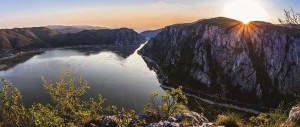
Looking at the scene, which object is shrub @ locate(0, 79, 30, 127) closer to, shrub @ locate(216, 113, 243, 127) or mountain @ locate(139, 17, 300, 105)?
shrub @ locate(216, 113, 243, 127)

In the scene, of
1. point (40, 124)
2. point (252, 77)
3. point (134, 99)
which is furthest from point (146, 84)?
point (40, 124)

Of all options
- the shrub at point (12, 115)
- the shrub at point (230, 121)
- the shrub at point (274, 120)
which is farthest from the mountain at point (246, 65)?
the shrub at point (12, 115)

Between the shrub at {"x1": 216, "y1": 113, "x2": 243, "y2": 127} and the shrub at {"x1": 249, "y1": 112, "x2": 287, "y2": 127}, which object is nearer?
the shrub at {"x1": 249, "y1": 112, "x2": 287, "y2": 127}

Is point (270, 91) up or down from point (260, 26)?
down

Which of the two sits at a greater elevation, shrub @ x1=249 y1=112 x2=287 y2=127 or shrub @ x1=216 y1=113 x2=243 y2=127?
shrub @ x1=249 y1=112 x2=287 y2=127

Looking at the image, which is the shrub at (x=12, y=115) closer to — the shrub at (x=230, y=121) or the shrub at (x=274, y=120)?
the shrub at (x=230, y=121)

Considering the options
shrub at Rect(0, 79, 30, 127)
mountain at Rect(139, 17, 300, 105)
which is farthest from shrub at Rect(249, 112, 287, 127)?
mountain at Rect(139, 17, 300, 105)

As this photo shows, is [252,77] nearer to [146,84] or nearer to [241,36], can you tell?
[241,36]

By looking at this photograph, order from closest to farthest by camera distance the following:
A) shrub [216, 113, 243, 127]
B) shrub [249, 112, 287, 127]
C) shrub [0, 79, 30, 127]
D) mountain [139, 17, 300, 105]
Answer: shrub [249, 112, 287, 127] < shrub [0, 79, 30, 127] < shrub [216, 113, 243, 127] < mountain [139, 17, 300, 105]
